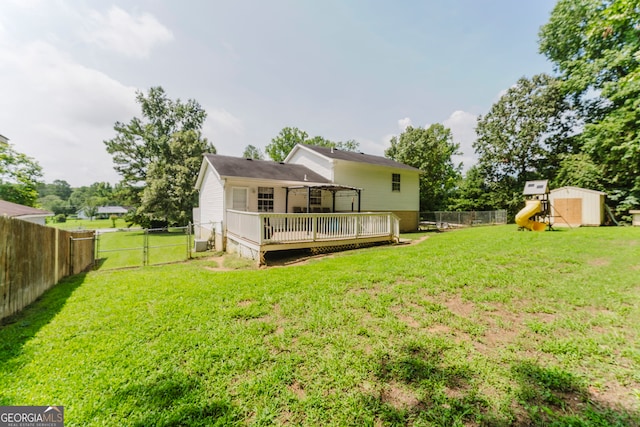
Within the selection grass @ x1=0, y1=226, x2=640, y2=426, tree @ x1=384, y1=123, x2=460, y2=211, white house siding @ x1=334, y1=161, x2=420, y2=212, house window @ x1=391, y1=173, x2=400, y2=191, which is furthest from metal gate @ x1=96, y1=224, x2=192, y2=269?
tree @ x1=384, y1=123, x2=460, y2=211

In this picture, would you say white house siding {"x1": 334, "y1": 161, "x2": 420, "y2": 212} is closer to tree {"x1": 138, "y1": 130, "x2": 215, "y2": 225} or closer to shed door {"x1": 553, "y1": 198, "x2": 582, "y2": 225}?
shed door {"x1": 553, "y1": 198, "x2": 582, "y2": 225}

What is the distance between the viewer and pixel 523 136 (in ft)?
82.3

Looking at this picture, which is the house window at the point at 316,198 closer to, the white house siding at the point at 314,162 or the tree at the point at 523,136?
the white house siding at the point at 314,162

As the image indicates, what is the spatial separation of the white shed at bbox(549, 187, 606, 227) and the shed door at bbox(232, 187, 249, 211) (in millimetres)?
19010

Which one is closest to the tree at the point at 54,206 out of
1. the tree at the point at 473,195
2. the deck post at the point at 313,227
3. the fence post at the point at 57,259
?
the fence post at the point at 57,259

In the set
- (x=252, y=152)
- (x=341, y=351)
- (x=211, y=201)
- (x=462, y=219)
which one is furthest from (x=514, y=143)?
(x=252, y=152)

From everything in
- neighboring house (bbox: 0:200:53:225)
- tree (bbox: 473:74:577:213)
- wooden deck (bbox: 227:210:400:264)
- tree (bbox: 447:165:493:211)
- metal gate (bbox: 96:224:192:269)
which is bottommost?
metal gate (bbox: 96:224:192:269)

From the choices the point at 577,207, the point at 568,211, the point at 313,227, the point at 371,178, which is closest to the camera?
the point at 313,227

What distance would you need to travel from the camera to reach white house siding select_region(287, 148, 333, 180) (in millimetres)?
15301

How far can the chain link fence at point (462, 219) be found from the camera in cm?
2264

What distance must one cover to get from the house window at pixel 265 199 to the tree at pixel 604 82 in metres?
17.5

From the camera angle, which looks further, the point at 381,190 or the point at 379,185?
the point at 381,190

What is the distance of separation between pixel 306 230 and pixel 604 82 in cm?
2592

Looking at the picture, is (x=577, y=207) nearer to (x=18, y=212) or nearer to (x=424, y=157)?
(x=424, y=157)
